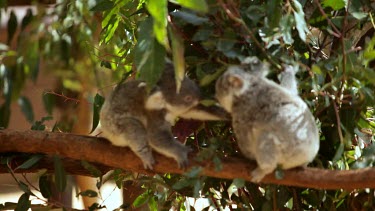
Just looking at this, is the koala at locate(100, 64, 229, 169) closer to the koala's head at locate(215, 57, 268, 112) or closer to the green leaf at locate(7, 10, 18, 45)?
the koala's head at locate(215, 57, 268, 112)

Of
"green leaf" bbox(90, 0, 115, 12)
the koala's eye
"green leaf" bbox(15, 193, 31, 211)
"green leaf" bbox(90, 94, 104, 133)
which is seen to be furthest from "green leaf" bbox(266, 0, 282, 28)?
"green leaf" bbox(15, 193, 31, 211)

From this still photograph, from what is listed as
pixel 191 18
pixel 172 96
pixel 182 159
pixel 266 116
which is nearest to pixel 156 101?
pixel 172 96

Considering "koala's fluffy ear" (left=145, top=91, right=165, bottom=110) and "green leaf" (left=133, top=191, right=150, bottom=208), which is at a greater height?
"koala's fluffy ear" (left=145, top=91, right=165, bottom=110)

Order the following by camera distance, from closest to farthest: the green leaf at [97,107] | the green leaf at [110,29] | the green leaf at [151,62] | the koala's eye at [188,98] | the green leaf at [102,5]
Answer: the green leaf at [151,62]
the koala's eye at [188,98]
the green leaf at [102,5]
the green leaf at [97,107]
the green leaf at [110,29]

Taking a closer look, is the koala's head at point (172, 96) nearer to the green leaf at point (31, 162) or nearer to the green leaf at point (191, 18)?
the green leaf at point (191, 18)

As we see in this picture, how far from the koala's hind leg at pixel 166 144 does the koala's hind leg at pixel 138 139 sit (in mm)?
40

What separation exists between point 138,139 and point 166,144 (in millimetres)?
176

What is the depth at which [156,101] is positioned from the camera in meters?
2.42

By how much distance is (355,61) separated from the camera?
225 cm

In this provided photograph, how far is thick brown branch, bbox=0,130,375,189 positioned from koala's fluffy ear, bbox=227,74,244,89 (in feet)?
1.04

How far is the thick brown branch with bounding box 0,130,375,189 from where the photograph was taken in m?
2.14

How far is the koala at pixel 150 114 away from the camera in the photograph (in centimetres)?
236

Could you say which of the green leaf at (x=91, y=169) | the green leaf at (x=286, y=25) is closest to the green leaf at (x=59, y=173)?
Result: the green leaf at (x=91, y=169)

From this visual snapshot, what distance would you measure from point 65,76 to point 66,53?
0.19 m
